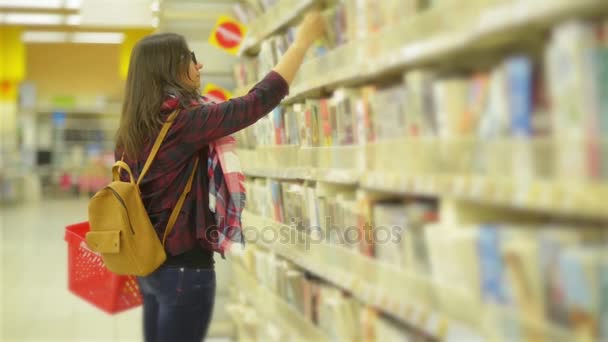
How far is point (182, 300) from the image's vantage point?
2348 millimetres

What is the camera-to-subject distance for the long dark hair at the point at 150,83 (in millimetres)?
2293

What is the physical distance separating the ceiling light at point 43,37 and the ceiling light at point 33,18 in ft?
3.54

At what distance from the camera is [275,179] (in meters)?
3.37

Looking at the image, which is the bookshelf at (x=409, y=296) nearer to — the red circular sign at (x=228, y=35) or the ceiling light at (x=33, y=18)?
the red circular sign at (x=228, y=35)

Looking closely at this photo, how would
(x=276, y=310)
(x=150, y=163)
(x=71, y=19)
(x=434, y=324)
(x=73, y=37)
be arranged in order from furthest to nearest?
(x=73, y=37)
(x=71, y=19)
(x=276, y=310)
(x=150, y=163)
(x=434, y=324)

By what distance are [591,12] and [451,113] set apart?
41cm

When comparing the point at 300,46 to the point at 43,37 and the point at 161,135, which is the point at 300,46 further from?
the point at 43,37

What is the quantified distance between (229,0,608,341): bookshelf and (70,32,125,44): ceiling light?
1271 centimetres

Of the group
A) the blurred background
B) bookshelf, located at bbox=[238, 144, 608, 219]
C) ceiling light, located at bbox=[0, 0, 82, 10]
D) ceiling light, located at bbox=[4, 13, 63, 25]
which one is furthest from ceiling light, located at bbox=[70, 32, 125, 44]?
bookshelf, located at bbox=[238, 144, 608, 219]

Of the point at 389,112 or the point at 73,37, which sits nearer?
the point at 389,112

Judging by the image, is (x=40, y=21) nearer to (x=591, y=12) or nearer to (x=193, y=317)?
(x=193, y=317)

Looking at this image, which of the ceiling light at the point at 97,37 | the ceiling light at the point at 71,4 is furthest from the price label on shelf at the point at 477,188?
the ceiling light at the point at 97,37

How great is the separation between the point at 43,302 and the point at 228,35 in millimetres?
3323

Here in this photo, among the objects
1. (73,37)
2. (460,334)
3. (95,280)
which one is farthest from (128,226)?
(73,37)
